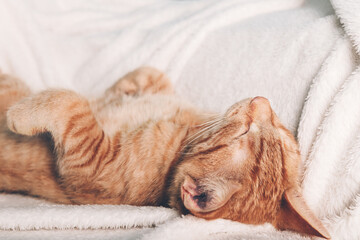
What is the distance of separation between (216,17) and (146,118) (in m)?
0.94

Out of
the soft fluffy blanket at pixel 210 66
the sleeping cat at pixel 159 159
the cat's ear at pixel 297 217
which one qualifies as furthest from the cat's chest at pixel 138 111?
the cat's ear at pixel 297 217

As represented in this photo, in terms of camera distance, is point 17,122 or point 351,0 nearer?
point 17,122

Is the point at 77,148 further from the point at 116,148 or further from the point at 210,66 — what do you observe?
the point at 210,66

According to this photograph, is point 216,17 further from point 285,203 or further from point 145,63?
point 285,203

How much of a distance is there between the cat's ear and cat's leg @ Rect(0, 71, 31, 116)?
138cm

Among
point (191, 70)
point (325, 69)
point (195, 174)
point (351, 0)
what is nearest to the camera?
point (195, 174)

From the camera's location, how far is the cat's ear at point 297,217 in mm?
1107

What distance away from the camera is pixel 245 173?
124 centimetres

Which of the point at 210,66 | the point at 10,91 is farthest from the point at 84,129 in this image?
the point at 210,66

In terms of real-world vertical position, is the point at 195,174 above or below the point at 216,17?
below

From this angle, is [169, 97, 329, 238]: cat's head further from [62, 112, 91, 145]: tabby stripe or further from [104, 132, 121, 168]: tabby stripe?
[62, 112, 91, 145]: tabby stripe

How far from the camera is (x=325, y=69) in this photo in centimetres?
138

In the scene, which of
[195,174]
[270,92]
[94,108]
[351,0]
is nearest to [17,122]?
[94,108]

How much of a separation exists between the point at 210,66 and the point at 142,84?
0.41 meters
